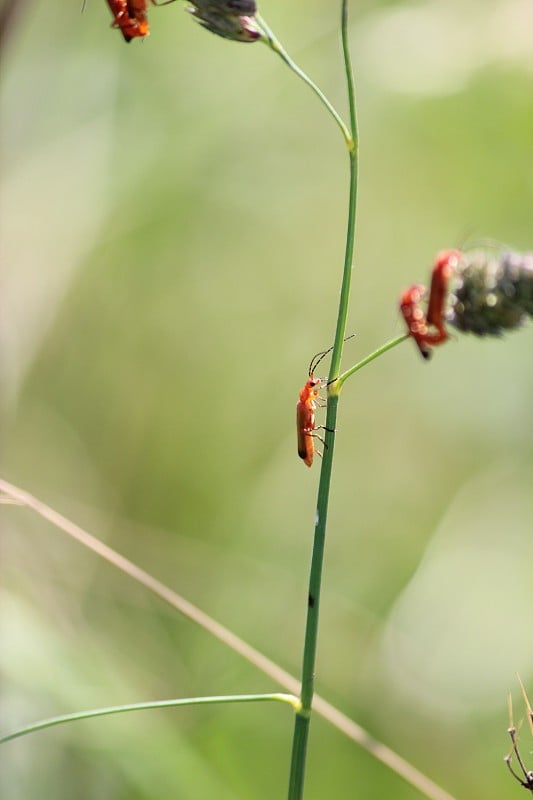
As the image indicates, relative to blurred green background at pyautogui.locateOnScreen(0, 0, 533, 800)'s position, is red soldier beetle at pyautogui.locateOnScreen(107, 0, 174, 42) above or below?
above

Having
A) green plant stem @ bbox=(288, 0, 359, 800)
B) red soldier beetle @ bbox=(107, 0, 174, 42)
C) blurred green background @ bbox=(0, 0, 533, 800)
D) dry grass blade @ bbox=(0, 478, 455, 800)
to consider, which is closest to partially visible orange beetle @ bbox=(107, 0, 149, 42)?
red soldier beetle @ bbox=(107, 0, 174, 42)

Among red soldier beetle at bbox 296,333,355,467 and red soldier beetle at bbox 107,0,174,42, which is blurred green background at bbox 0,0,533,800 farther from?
red soldier beetle at bbox 107,0,174,42

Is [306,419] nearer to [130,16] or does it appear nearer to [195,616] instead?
[195,616]

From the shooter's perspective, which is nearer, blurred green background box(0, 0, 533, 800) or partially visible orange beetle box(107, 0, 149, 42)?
partially visible orange beetle box(107, 0, 149, 42)

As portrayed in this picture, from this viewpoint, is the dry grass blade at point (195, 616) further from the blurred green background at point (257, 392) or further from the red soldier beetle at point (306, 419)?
the blurred green background at point (257, 392)

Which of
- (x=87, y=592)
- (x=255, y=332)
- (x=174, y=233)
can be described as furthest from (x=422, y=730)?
(x=174, y=233)
